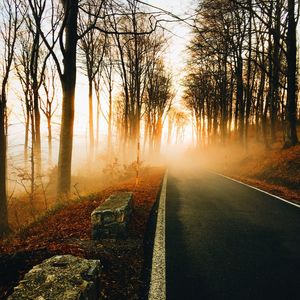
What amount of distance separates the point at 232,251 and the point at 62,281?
124 inches

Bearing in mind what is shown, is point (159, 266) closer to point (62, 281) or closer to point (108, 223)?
point (108, 223)

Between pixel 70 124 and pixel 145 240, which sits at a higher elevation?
pixel 70 124

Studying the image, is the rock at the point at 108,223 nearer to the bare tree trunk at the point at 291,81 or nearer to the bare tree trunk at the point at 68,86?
the bare tree trunk at the point at 68,86

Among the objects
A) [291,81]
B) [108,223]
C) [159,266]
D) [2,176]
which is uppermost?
[291,81]

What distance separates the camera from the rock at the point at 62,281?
2.71 metres

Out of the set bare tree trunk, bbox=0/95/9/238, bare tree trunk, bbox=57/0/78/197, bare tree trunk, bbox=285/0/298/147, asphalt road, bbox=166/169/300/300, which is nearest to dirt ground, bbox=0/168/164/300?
asphalt road, bbox=166/169/300/300

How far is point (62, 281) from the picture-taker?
2.98 metres

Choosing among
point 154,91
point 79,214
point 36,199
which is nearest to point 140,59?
point 154,91

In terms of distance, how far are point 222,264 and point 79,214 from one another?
4.10 metres

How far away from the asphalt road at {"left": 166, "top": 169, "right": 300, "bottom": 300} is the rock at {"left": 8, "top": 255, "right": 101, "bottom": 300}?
1.06 metres

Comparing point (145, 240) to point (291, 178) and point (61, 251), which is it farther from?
point (291, 178)

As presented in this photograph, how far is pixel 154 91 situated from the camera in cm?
3634

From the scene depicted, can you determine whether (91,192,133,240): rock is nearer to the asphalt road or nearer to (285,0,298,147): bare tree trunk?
the asphalt road

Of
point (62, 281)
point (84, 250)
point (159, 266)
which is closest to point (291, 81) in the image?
point (159, 266)
